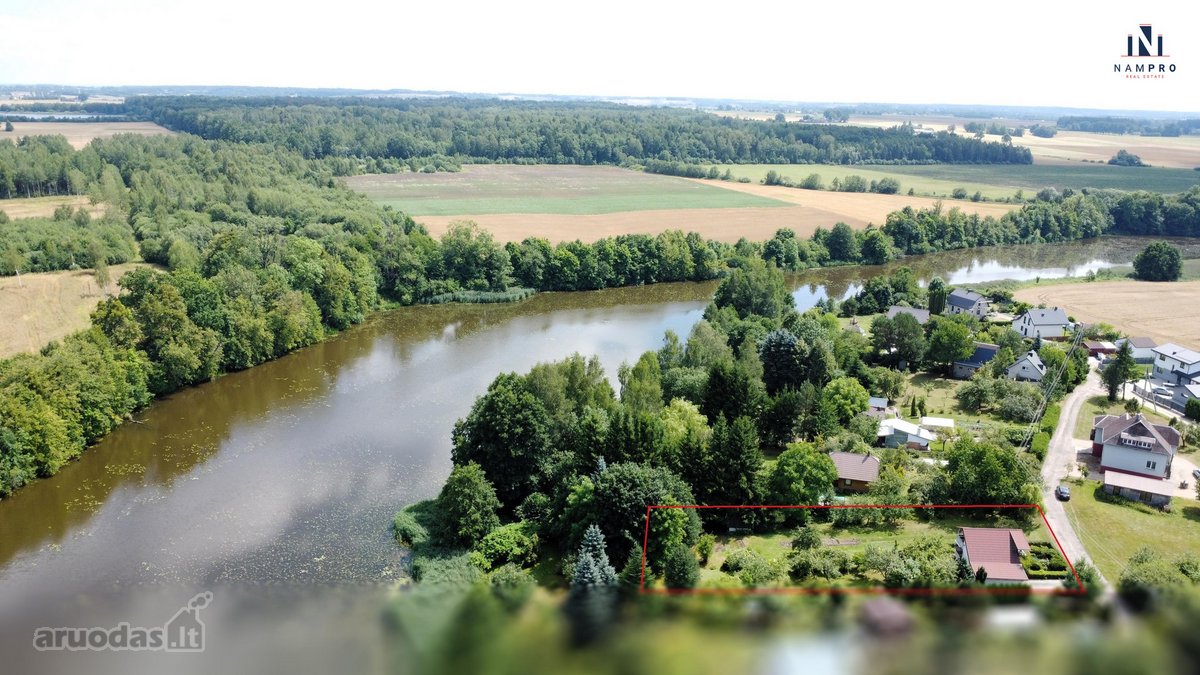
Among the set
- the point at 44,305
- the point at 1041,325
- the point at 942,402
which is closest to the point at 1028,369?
the point at 942,402

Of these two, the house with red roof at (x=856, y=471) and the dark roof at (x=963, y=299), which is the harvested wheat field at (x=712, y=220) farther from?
the house with red roof at (x=856, y=471)

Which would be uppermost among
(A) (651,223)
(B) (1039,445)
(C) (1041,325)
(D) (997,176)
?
(D) (997,176)

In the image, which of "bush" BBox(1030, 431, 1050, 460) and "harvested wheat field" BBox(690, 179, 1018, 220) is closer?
"bush" BBox(1030, 431, 1050, 460)

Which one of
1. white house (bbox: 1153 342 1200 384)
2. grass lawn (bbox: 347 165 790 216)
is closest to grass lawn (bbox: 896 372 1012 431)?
white house (bbox: 1153 342 1200 384)

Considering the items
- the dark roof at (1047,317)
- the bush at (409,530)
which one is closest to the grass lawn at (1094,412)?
the dark roof at (1047,317)

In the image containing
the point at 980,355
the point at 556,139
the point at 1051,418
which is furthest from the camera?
the point at 556,139

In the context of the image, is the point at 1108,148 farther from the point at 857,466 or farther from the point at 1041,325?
the point at 857,466

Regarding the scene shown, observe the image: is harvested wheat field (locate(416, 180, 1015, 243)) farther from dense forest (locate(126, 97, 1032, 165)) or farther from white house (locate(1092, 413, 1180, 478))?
white house (locate(1092, 413, 1180, 478))

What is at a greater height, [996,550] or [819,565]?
[996,550]
